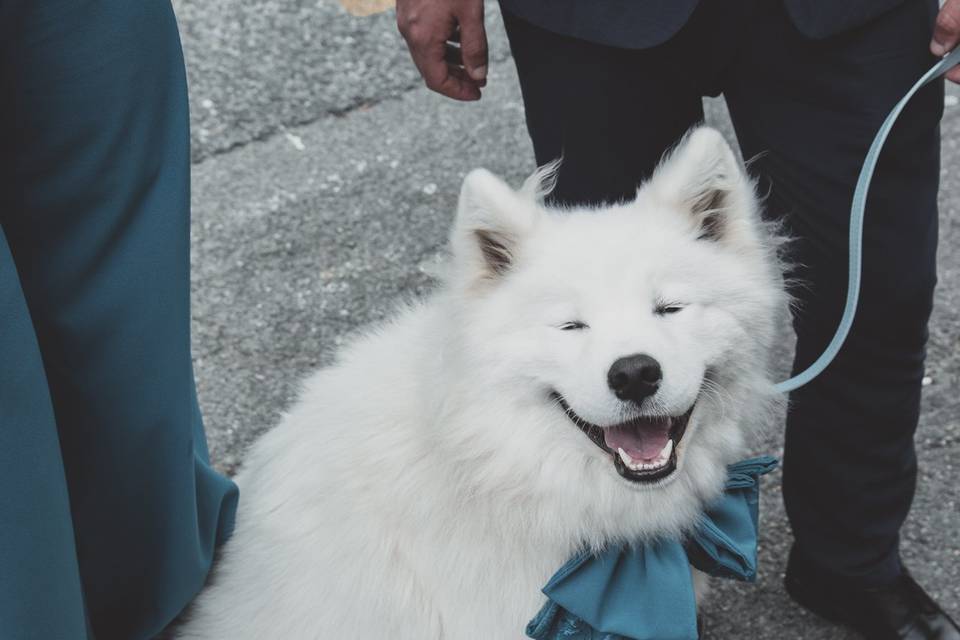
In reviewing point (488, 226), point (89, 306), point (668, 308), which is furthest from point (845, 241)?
point (89, 306)

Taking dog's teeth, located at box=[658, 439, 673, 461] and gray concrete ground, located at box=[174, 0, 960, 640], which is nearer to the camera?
dog's teeth, located at box=[658, 439, 673, 461]

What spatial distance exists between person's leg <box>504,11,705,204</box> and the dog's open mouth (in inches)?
20.9

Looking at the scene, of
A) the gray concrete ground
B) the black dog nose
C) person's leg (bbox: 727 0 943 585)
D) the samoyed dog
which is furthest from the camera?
the gray concrete ground

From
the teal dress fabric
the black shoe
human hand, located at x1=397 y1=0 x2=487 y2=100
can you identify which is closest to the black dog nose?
human hand, located at x1=397 y1=0 x2=487 y2=100

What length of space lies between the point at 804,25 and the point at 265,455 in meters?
1.40

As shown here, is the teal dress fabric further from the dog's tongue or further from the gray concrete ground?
the gray concrete ground

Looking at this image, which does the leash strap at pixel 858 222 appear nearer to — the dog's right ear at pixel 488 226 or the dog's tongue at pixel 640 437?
the dog's tongue at pixel 640 437

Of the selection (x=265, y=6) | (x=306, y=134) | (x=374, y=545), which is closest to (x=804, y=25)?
(x=374, y=545)

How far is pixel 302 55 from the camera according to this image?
4973 millimetres

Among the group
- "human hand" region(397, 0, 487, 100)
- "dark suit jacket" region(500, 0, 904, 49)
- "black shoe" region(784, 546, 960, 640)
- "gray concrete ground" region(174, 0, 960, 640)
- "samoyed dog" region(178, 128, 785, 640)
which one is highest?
"dark suit jacket" region(500, 0, 904, 49)

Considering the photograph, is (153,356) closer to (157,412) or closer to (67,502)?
(157,412)

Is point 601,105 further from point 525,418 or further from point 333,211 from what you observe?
point 333,211

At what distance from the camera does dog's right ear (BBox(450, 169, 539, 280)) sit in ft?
6.93

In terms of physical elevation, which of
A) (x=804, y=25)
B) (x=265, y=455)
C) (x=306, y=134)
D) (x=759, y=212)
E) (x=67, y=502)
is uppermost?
(x=804, y=25)
